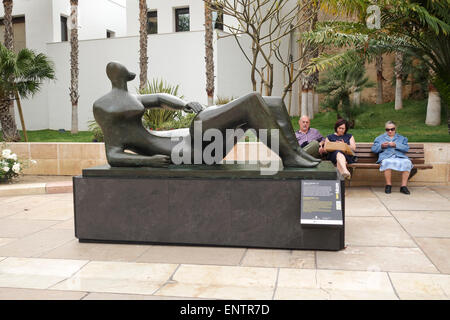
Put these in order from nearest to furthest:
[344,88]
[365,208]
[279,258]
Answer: [279,258] < [365,208] < [344,88]

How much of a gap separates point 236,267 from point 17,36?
18472 millimetres

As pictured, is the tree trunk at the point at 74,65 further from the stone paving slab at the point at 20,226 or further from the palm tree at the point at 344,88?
the stone paving slab at the point at 20,226

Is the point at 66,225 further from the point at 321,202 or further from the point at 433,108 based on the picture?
the point at 433,108

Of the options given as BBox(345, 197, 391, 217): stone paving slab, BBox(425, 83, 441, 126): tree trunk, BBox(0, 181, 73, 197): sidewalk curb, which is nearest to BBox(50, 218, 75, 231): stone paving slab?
BBox(0, 181, 73, 197): sidewalk curb

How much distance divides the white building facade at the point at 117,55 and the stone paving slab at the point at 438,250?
11.8m

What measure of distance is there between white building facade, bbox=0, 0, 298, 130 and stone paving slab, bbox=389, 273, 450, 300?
1266cm

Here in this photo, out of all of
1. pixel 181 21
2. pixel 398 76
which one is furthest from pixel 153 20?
pixel 398 76

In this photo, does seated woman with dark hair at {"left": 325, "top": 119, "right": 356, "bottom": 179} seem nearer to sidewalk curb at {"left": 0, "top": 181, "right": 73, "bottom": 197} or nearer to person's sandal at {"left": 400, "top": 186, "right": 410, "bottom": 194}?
person's sandal at {"left": 400, "top": 186, "right": 410, "bottom": 194}

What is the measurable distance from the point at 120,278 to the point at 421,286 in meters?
2.20

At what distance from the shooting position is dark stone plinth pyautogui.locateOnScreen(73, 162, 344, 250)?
403 centimetres

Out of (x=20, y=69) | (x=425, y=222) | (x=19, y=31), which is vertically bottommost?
(x=425, y=222)

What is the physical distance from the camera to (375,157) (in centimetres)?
→ 744

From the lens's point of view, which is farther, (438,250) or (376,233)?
(376,233)
